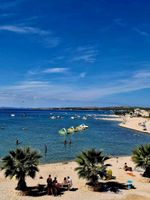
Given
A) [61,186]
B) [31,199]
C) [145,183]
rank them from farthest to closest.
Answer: [145,183]
[61,186]
[31,199]

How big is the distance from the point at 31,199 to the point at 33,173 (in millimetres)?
2176

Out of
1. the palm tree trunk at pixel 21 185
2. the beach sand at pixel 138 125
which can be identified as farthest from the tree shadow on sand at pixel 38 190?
the beach sand at pixel 138 125

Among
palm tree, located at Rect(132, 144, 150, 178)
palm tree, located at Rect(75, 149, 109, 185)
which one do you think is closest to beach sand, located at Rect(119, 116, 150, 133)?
palm tree, located at Rect(132, 144, 150, 178)

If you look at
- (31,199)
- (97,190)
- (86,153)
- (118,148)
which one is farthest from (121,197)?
(118,148)

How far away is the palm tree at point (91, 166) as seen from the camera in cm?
2622

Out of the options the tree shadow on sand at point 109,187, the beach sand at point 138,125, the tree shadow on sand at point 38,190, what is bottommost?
the tree shadow on sand at point 38,190

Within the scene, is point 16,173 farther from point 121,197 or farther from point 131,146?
point 131,146

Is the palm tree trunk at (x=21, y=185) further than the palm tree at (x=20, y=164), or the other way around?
the palm tree trunk at (x=21, y=185)

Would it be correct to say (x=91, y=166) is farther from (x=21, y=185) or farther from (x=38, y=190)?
(x=21, y=185)

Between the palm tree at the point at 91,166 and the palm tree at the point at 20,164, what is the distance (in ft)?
12.2

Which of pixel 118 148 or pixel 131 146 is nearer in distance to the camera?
pixel 118 148

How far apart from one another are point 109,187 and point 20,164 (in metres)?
7.61

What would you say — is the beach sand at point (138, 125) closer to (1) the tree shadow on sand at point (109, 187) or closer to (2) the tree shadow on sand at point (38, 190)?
(1) the tree shadow on sand at point (109, 187)

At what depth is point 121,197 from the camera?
957 inches
